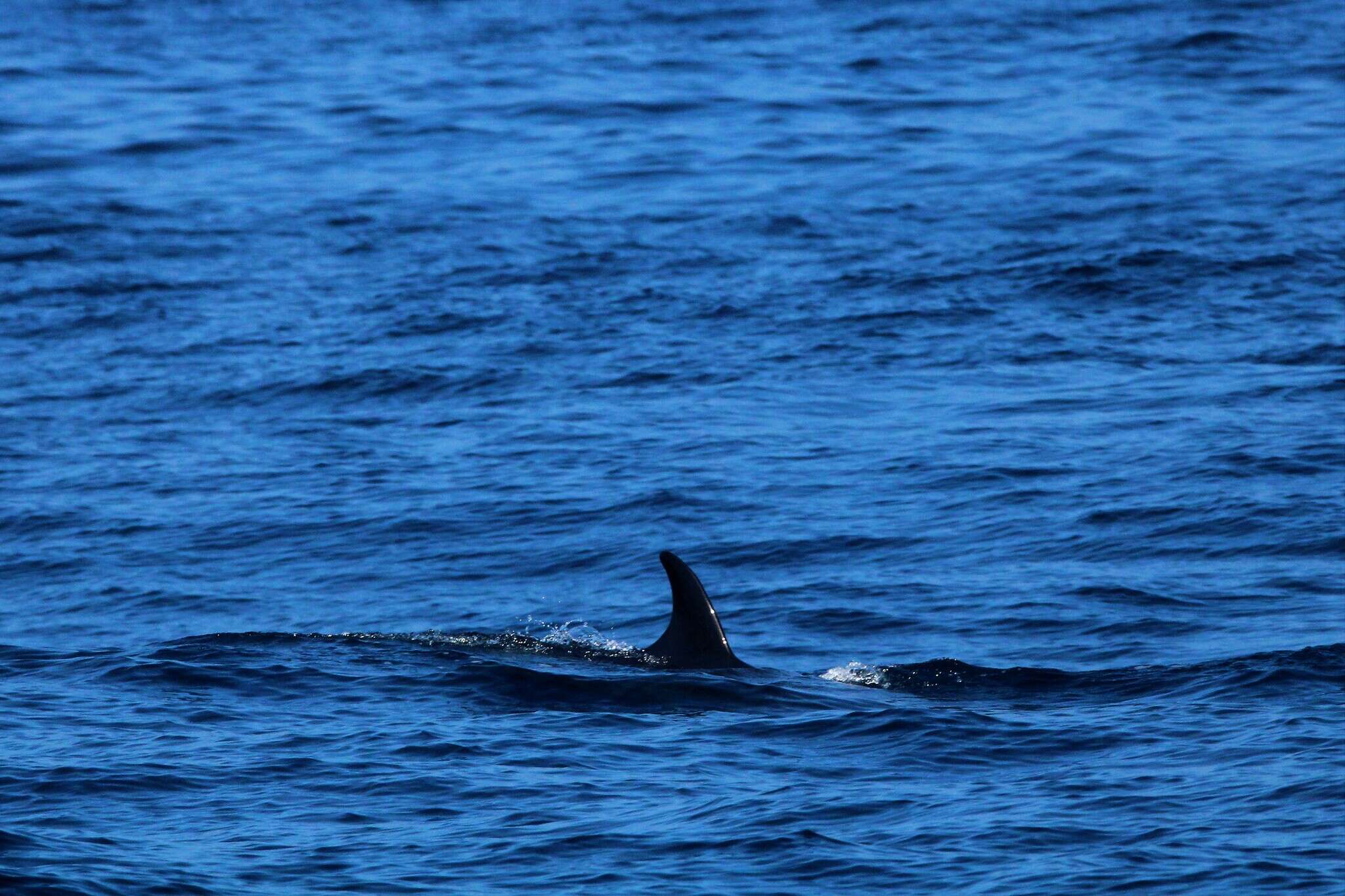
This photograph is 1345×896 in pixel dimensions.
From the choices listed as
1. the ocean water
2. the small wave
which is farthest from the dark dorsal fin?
the small wave

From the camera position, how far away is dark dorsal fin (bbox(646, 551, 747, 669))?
1614 centimetres

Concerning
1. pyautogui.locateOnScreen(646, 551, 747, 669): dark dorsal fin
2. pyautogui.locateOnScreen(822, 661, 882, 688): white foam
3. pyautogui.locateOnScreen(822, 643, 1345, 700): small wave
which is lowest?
pyautogui.locateOnScreen(822, 661, 882, 688): white foam

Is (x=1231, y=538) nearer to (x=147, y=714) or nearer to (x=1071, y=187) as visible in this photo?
(x=147, y=714)

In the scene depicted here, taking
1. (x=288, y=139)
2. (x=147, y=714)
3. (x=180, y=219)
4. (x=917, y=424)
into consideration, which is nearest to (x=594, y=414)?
(x=917, y=424)

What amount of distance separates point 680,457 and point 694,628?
7.33 m

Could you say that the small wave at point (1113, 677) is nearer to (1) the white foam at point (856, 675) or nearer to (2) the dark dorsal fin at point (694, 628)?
(1) the white foam at point (856, 675)

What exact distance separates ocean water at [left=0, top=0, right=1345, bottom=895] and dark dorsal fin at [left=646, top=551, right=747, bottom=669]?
0.75ft

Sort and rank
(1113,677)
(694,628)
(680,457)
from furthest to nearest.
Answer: (680,457), (694,628), (1113,677)

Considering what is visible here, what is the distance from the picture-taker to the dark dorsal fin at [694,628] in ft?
53.0

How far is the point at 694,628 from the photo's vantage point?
1625 cm

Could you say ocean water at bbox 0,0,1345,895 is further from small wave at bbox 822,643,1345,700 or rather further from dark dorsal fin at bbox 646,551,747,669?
dark dorsal fin at bbox 646,551,747,669

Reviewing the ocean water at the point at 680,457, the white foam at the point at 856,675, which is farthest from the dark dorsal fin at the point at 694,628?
the white foam at the point at 856,675

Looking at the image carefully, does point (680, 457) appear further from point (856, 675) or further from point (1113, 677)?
point (1113, 677)

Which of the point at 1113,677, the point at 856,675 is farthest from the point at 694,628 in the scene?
the point at 1113,677
